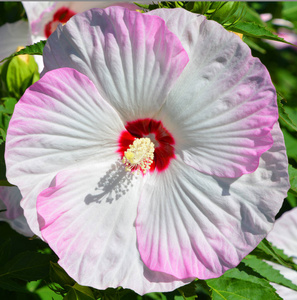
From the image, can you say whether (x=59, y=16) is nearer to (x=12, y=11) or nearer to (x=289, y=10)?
(x=12, y=11)

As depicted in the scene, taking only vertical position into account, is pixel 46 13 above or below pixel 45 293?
above

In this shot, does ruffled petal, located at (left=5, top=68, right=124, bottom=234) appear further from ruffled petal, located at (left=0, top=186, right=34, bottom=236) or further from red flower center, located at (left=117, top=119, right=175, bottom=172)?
ruffled petal, located at (left=0, top=186, right=34, bottom=236)

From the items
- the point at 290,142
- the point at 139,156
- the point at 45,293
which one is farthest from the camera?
the point at 290,142

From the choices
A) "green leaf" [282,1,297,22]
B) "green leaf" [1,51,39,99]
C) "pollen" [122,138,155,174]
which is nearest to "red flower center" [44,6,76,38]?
"green leaf" [1,51,39,99]

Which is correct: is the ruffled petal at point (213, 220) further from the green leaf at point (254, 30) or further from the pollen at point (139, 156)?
the green leaf at point (254, 30)

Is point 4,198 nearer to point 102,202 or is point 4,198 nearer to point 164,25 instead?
point 102,202

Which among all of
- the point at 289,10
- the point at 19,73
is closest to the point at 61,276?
the point at 19,73

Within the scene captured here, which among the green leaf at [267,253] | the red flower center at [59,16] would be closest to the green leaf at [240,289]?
the green leaf at [267,253]
